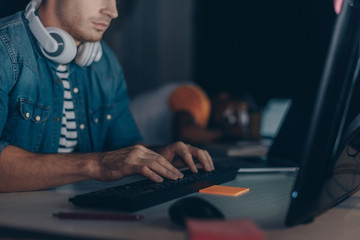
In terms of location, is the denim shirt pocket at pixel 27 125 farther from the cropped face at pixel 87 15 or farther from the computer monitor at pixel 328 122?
the computer monitor at pixel 328 122

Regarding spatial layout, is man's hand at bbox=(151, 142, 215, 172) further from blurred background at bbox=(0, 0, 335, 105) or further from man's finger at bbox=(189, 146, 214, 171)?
blurred background at bbox=(0, 0, 335, 105)

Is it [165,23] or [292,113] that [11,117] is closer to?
[292,113]

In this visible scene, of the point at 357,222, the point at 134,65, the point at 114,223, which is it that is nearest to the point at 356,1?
the point at 357,222

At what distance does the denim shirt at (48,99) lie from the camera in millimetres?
1158

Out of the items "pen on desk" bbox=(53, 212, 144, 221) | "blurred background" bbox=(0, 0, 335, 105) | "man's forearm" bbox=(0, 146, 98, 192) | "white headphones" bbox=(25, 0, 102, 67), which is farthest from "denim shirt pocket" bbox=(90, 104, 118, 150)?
"blurred background" bbox=(0, 0, 335, 105)

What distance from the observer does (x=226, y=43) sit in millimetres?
3875

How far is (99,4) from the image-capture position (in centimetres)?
129

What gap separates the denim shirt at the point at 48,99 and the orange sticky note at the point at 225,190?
488 mm

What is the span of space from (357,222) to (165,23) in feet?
11.9

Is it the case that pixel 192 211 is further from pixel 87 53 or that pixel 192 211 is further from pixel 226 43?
pixel 226 43

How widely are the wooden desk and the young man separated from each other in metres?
0.07

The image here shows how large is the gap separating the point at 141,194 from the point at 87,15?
811 mm

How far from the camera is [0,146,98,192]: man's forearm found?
2.87ft

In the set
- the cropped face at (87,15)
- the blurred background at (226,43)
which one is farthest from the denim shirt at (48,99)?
the blurred background at (226,43)
